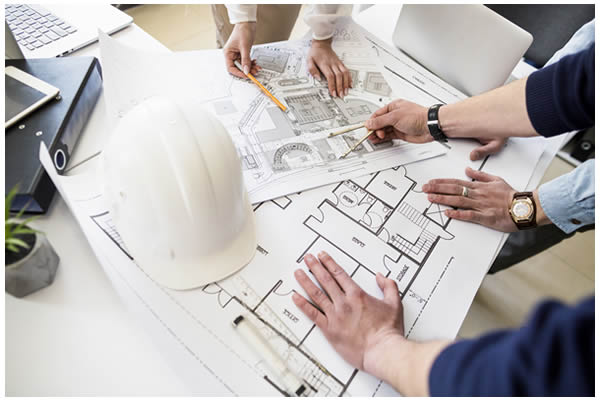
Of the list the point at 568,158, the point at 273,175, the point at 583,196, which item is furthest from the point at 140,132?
the point at 568,158

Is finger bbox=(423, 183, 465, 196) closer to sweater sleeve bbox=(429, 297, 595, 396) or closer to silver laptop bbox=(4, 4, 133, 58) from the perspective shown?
sweater sleeve bbox=(429, 297, 595, 396)

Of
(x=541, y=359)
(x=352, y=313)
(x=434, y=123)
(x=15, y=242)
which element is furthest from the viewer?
(x=434, y=123)

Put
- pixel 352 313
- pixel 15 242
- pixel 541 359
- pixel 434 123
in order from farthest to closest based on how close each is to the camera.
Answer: pixel 434 123 < pixel 352 313 < pixel 15 242 < pixel 541 359

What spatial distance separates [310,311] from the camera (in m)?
0.54

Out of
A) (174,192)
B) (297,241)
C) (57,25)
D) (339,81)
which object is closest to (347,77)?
(339,81)

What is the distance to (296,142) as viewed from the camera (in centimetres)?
76

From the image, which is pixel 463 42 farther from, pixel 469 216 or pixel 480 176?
pixel 469 216

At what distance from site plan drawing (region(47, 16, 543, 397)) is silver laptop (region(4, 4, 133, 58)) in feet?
0.48

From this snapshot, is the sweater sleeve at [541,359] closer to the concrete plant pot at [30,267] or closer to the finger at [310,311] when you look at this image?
the finger at [310,311]

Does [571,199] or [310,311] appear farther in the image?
[571,199]

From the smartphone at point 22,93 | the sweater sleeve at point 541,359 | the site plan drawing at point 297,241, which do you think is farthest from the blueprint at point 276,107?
the sweater sleeve at point 541,359

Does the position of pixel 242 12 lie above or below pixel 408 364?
above

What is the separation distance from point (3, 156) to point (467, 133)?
89 cm

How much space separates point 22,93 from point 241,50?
48cm
